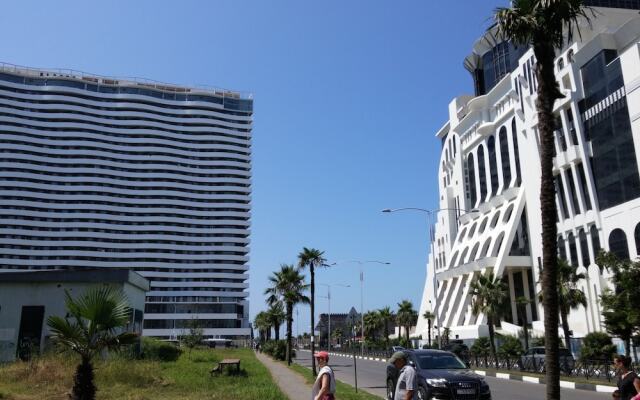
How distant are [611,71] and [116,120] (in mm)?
119551

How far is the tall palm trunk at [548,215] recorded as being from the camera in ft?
32.5

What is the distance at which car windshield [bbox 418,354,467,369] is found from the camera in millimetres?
14353

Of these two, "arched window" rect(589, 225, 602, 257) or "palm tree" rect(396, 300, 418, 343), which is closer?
"arched window" rect(589, 225, 602, 257)

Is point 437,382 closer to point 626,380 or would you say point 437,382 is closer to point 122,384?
point 626,380

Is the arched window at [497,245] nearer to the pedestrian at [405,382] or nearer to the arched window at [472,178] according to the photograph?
the arched window at [472,178]

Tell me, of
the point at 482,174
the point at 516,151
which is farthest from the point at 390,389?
the point at 482,174

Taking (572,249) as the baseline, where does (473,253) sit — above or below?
above

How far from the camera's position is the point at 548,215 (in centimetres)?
1046

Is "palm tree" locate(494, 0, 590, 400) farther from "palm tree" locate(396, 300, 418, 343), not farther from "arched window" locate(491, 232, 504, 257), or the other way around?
"palm tree" locate(396, 300, 418, 343)

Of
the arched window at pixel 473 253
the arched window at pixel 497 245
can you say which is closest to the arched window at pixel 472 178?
the arched window at pixel 473 253

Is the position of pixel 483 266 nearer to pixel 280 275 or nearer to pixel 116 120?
pixel 280 275

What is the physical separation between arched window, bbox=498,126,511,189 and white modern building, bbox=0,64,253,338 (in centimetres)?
8116

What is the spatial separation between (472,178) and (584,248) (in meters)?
29.6

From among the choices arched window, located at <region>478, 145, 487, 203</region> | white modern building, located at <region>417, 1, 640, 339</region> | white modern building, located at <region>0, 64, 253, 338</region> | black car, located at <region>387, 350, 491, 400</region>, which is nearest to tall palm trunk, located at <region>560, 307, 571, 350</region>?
white modern building, located at <region>417, 1, 640, 339</region>
